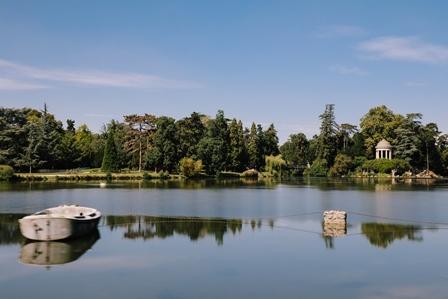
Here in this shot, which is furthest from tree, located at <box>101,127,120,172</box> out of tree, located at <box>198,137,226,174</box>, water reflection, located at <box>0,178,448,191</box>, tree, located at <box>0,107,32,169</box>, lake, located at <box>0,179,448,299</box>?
lake, located at <box>0,179,448,299</box>

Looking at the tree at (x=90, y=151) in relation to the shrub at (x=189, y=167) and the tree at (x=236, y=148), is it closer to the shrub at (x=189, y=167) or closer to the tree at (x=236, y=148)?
the shrub at (x=189, y=167)

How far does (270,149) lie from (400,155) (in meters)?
24.7

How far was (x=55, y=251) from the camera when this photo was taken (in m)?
18.7

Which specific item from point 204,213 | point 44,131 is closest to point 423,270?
point 204,213

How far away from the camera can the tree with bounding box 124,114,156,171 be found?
281 feet

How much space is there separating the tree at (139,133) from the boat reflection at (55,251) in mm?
64459

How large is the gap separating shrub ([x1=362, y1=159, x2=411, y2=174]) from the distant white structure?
11.0ft

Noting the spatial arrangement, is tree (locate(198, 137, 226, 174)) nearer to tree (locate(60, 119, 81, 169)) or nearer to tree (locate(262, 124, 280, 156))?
tree (locate(262, 124, 280, 156))

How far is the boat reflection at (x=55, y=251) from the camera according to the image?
17.2 meters

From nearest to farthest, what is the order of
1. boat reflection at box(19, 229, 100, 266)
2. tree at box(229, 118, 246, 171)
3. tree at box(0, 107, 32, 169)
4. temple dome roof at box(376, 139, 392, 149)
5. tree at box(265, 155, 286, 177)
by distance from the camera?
boat reflection at box(19, 229, 100, 266)
tree at box(0, 107, 32, 169)
tree at box(229, 118, 246, 171)
tree at box(265, 155, 286, 177)
temple dome roof at box(376, 139, 392, 149)

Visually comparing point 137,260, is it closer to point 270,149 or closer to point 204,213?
point 204,213

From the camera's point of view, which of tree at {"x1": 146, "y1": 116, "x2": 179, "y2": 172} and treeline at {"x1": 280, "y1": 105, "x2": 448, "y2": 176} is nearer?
tree at {"x1": 146, "y1": 116, "x2": 179, "y2": 172}

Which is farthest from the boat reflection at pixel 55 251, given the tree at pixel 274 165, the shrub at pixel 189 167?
the tree at pixel 274 165

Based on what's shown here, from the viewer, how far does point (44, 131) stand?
77.9 m
